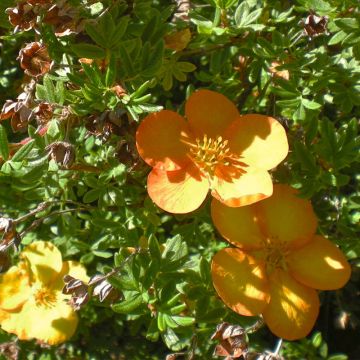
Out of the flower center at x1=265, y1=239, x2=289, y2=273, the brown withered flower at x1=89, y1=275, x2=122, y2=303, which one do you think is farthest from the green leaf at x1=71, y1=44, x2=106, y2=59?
the flower center at x1=265, y1=239, x2=289, y2=273

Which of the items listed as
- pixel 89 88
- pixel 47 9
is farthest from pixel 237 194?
pixel 47 9

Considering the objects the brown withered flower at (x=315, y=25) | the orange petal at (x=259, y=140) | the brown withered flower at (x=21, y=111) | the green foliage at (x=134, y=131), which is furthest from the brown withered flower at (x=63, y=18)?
the brown withered flower at (x=315, y=25)

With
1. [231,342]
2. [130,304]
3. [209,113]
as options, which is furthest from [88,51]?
[231,342]

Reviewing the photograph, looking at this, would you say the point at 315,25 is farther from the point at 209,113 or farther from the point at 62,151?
the point at 62,151

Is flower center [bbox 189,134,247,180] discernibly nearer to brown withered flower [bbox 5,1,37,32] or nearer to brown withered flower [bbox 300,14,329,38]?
brown withered flower [bbox 300,14,329,38]

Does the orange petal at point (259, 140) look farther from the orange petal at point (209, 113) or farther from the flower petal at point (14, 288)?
the flower petal at point (14, 288)

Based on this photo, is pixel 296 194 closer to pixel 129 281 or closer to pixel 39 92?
pixel 129 281
